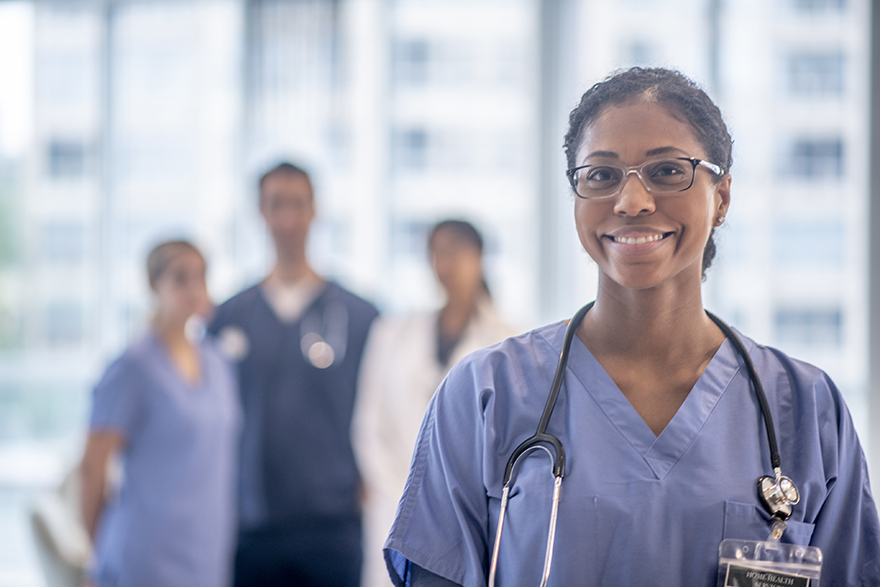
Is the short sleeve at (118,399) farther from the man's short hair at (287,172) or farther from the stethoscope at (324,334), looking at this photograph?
the man's short hair at (287,172)

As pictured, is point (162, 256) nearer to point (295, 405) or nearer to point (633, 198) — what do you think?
point (295, 405)

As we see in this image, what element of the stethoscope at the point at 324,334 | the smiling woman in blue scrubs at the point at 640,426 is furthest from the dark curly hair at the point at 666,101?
the stethoscope at the point at 324,334

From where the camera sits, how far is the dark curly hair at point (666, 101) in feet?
2.75

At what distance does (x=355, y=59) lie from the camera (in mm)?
3275

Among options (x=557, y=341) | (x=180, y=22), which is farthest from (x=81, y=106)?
(x=557, y=341)

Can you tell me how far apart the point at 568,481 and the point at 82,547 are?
7.61 feet

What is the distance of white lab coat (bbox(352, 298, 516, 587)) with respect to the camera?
2.19 meters

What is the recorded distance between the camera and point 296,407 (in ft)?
7.25

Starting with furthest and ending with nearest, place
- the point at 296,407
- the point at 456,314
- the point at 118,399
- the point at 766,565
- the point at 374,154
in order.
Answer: the point at 374,154
the point at 456,314
the point at 296,407
the point at 118,399
the point at 766,565

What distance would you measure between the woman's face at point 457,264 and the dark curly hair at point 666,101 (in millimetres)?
1382

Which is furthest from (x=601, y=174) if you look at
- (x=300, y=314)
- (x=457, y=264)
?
(x=300, y=314)

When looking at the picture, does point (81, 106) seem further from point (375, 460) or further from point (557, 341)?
point (557, 341)

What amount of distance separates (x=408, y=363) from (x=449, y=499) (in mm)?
1391

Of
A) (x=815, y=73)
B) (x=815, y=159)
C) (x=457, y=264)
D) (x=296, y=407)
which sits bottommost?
(x=296, y=407)
